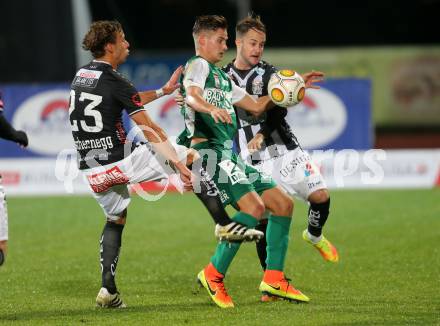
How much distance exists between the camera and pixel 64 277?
8.93 m

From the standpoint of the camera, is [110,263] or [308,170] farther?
[308,170]

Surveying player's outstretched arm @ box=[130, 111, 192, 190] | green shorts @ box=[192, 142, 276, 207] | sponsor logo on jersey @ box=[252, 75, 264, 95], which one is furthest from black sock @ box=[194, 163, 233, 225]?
sponsor logo on jersey @ box=[252, 75, 264, 95]

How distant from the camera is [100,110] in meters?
7.08

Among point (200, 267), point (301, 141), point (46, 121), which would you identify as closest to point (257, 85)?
point (200, 267)

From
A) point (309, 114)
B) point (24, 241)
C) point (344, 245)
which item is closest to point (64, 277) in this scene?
point (24, 241)

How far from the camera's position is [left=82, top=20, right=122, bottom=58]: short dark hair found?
7.11 metres

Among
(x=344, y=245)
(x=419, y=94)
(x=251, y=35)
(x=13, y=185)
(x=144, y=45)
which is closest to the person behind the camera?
(x=251, y=35)

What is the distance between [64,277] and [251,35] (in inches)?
125

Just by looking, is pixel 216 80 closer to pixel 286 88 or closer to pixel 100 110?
pixel 286 88

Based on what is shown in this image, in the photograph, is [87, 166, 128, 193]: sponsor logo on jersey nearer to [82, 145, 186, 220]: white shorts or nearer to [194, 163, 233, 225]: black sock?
[82, 145, 186, 220]: white shorts

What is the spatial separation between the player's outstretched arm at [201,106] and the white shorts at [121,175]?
0.45 m

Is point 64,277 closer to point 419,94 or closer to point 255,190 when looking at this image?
point 255,190

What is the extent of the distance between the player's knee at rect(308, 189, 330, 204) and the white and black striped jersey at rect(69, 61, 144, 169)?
1.84 m

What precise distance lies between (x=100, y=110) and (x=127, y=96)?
252mm
